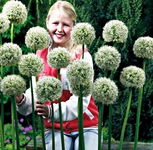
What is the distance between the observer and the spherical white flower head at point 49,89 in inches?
44.2

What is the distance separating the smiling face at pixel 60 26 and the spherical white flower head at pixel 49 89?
93 centimetres

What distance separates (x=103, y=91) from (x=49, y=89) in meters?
0.13

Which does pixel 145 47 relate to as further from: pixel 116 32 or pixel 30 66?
pixel 30 66

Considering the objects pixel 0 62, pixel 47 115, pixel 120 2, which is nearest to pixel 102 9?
pixel 120 2

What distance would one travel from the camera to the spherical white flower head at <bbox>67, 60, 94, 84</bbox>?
108 centimetres

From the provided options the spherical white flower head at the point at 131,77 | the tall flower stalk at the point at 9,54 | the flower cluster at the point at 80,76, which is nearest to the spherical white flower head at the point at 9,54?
the tall flower stalk at the point at 9,54

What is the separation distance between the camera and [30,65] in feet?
3.82

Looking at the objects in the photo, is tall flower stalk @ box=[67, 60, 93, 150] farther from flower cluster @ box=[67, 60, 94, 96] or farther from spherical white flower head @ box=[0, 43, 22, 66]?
spherical white flower head @ box=[0, 43, 22, 66]

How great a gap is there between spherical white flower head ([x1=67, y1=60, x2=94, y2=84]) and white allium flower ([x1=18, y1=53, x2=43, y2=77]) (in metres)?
0.10

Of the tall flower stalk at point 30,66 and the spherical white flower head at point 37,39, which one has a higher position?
the spherical white flower head at point 37,39

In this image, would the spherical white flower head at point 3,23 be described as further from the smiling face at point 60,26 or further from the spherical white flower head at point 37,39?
the smiling face at point 60,26

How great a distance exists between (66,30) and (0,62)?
91cm

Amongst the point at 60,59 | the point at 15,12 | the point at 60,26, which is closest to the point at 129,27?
the point at 60,26

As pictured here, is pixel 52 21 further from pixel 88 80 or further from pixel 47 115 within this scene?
pixel 88 80
